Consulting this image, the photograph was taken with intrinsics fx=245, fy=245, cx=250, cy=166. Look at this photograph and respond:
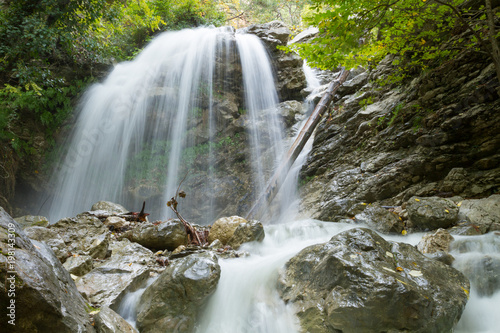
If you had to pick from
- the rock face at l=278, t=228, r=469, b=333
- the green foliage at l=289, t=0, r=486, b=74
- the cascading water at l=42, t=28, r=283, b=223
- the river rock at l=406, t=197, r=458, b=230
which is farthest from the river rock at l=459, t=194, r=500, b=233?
the cascading water at l=42, t=28, r=283, b=223

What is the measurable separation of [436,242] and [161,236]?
434 centimetres

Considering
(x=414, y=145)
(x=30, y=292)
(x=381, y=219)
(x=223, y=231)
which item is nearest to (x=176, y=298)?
(x=30, y=292)

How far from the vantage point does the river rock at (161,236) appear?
4.52 m

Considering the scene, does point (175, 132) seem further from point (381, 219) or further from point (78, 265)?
point (381, 219)

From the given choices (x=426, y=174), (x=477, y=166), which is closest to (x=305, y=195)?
(x=426, y=174)

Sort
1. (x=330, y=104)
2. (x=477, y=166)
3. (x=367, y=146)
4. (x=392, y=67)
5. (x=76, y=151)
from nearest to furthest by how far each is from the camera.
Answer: (x=477, y=166) < (x=367, y=146) < (x=392, y=67) < (x=330, y=104) < (x=76, y=151)

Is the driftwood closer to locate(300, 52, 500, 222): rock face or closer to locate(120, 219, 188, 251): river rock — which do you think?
locate(300, 52, 500, 222): rock face

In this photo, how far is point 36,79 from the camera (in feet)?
26.1

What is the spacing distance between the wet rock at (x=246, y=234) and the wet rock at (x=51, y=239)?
256 cm

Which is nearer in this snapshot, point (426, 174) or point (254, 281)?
point (254, 281)

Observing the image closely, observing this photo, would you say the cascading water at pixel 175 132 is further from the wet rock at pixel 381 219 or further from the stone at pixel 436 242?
the stone at pixel 436 242

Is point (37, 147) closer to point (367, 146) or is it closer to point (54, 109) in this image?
point (54, 109)

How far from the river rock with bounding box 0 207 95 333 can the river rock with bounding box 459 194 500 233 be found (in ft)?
16.2

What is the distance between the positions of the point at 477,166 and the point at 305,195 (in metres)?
3.67
